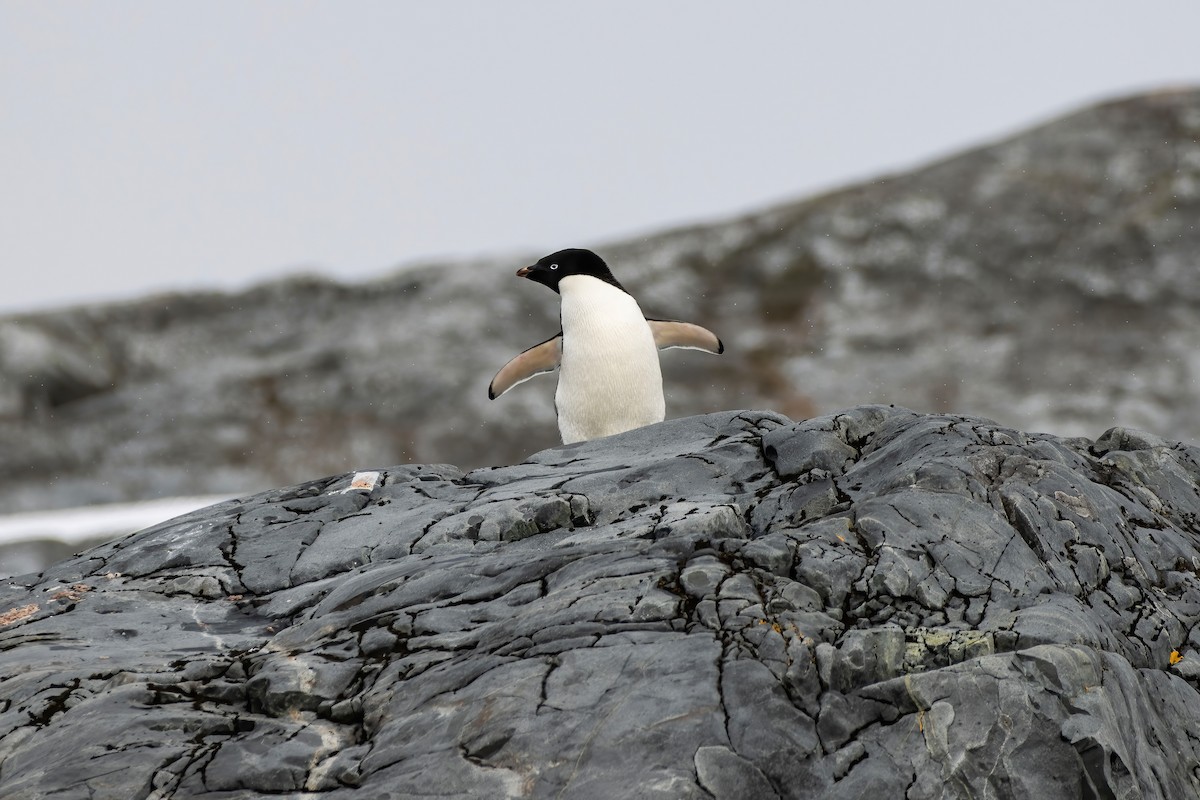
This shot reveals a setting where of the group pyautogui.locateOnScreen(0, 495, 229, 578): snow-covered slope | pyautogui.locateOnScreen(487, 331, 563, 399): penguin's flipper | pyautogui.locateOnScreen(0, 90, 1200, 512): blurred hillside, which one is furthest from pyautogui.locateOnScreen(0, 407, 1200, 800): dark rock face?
pyautogui.locateOnScreen(0, 90, 1200, 512): blurred hillside

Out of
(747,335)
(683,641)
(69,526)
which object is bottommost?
(69,526)

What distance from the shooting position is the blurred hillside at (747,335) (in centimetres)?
3928

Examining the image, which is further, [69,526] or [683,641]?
[69,526]

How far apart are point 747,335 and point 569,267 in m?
34.2

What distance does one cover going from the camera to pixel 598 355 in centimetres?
1152

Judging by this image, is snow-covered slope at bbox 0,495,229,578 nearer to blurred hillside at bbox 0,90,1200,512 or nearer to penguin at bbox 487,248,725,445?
blurred hillside at bbox 0,90,1200,512

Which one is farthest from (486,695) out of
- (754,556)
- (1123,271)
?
(1123,271)

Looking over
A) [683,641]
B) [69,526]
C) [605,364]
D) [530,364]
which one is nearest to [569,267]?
[605,364]

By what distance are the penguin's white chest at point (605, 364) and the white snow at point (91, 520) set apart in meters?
23.3

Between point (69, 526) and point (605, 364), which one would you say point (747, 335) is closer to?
point (69, 526)

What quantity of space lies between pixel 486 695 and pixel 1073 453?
13.8 feet

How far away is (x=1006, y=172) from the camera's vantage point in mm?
50375

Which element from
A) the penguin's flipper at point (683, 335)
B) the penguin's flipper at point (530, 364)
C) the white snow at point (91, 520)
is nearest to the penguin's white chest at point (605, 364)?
the penguin's flipper at point (530, 364)

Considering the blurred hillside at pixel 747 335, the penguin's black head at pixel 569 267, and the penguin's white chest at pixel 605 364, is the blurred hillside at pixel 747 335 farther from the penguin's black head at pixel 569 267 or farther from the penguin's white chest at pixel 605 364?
the penguin's white chest at pixel 605 364
